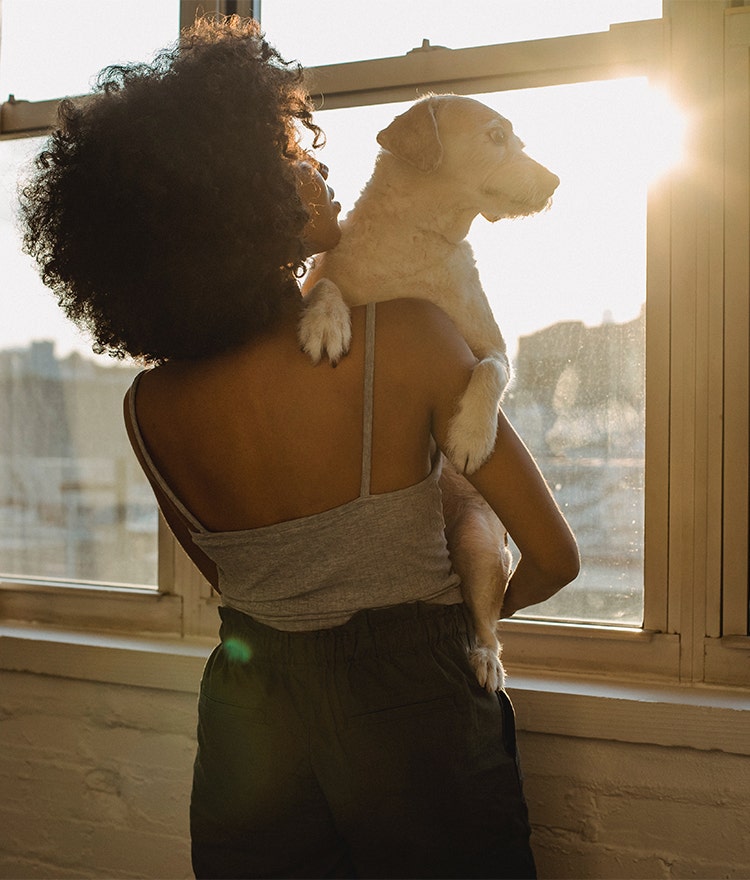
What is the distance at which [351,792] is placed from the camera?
107 centimetres

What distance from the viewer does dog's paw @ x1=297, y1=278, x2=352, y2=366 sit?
1117 millimetres

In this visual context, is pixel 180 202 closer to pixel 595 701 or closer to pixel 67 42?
pixel 595 701

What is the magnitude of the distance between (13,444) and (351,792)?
1873 millimetres

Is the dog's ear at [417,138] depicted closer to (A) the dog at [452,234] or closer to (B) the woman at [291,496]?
(A) the dog at [452,234]

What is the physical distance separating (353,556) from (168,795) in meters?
1.25

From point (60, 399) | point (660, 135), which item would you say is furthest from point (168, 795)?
point (660, 135)

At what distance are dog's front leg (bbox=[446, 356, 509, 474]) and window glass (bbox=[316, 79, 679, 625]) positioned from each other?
0.77m

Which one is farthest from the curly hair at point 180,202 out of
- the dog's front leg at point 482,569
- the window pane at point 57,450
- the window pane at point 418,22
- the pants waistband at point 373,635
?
the window pane at point 57,450

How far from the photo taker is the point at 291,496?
1126 millimetres

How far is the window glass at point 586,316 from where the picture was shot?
6.32ft

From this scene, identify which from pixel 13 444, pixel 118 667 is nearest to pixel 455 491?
A: pixel 118 667

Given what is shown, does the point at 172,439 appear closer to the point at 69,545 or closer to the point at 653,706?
the point at 653,706

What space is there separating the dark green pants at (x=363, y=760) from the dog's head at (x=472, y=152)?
34.8 inches

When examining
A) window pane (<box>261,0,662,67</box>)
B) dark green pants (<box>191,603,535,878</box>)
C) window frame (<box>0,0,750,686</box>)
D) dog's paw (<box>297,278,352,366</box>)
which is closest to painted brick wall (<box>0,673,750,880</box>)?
window frame (<box>0,0,750,686</box>)
